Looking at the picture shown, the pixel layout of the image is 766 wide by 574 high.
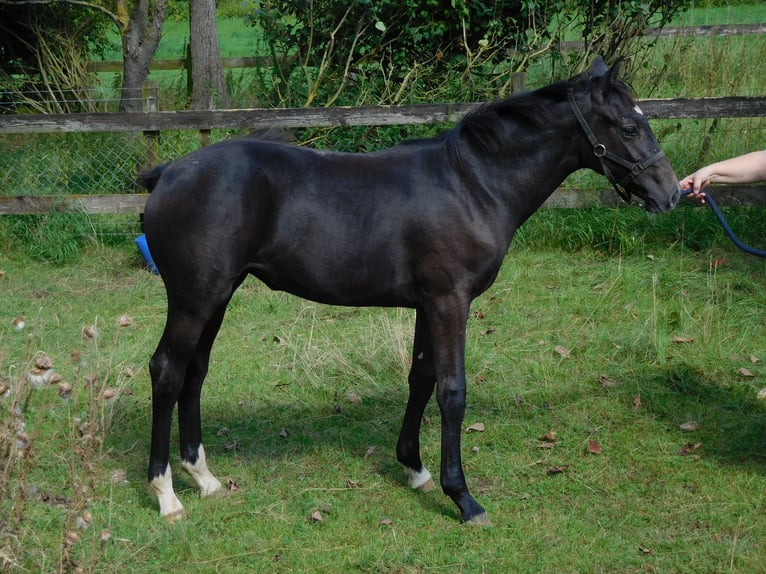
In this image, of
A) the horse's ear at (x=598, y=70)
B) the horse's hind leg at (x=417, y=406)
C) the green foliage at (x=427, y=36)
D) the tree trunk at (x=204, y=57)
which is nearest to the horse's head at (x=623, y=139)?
the horse's ear at (x=598, y=70)

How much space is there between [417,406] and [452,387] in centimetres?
57

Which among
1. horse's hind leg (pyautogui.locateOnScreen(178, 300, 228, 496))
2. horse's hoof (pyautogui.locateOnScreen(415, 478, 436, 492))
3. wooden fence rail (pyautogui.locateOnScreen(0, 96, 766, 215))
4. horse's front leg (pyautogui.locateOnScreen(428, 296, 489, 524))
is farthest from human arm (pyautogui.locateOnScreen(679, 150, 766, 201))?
wooden fence rail (pyautogui.locateOnScreen(0, 96, 766, 215))

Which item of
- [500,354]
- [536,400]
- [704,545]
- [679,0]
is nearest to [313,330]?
[500,354]

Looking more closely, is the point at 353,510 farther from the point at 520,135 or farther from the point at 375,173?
the point at 520,135

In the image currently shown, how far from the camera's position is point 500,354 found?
21.1 feet

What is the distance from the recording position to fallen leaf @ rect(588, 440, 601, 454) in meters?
5.14

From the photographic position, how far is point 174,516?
438 cm

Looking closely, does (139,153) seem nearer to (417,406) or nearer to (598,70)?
(417,406)

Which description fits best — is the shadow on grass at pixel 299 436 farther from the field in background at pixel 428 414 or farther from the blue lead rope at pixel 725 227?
the blue lead rope at pixel 725 227

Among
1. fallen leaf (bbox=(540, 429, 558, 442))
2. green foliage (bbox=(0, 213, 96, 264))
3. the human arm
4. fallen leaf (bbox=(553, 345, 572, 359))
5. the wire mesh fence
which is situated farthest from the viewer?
the wire mesh fence

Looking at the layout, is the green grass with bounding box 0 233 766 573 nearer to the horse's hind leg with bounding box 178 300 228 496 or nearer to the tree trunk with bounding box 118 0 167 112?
the horse's hind leg with bounding box 178 300 228 496

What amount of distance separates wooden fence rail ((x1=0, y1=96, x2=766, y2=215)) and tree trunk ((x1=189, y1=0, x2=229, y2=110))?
8.47 ft

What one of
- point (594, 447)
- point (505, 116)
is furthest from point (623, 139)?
point (594, 447)

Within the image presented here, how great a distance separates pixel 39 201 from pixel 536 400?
560cm
